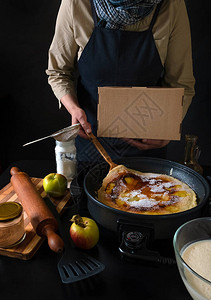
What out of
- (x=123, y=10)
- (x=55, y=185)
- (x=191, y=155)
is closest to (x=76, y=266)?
(x=55, y=185)

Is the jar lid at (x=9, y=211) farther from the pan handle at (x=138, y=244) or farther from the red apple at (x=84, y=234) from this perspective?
the pan handle at (x=138, y=244)

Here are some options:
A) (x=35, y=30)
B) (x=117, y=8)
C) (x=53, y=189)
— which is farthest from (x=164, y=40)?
(x=35, y=30)

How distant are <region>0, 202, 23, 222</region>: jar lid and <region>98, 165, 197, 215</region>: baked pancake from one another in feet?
1.17

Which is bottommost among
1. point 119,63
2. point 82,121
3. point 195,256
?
point 195,256

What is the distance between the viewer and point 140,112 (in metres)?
1.17

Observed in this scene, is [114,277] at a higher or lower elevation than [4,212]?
lower

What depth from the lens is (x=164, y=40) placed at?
1532 mm

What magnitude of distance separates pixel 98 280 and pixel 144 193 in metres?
0.45

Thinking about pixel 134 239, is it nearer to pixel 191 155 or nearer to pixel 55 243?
pixel 55 243

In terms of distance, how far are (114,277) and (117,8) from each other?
1.28 m

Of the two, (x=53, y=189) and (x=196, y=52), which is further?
(x=196, y=52)

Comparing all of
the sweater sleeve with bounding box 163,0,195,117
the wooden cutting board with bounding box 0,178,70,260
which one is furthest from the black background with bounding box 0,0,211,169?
the wooden cutting board with bounding box 0,178,70,260

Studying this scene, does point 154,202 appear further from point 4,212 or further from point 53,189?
point 4,212

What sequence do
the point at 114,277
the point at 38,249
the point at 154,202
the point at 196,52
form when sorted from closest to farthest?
the point at 114,277 → the point at 38,249 → the point at 154,202 → the point at 196,52
